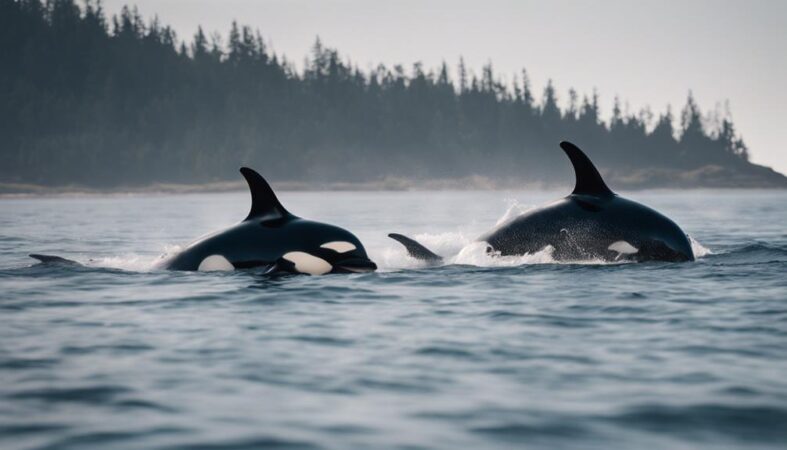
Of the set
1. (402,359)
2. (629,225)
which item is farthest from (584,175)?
(402,359)

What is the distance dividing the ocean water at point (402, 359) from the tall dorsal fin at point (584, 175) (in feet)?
3.57

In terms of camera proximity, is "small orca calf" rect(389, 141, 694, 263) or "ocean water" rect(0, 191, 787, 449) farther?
"small orca calf" rect(389, 141, 694, 263)

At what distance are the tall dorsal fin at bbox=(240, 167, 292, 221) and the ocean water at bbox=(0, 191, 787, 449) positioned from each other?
956 millimetres

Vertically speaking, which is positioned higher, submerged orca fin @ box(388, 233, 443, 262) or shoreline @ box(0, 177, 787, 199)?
shoreline @ box(0, 177, 787, 199)

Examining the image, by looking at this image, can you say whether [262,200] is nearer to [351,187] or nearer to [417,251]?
[417,251]

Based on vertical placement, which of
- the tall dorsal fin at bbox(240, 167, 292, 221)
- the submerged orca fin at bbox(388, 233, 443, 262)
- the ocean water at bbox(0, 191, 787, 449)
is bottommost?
the ocean water at bbox(0, 191, 787, 449)

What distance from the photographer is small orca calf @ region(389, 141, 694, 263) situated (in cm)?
1312

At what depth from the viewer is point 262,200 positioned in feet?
41.9

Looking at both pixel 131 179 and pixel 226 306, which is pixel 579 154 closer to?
pixel 226 306

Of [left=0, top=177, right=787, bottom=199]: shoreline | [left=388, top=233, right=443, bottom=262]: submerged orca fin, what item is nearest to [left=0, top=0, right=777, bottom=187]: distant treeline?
[left=0, top=177, right=787, bottom=199]: shoreline

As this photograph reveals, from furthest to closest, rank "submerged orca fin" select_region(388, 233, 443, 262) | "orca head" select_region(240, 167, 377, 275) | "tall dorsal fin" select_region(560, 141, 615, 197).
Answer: "submerged orca fin" select_region(388, 233, 443, 262) → "tall dorsal fin" select_region(560, 141, 615, 197) → "orca head" select_region(240, 167, 377, 275)

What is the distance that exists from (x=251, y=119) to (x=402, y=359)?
14854 cm

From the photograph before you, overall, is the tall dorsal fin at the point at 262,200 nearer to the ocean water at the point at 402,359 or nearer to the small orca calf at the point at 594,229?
the ocean water at the point at 402,359

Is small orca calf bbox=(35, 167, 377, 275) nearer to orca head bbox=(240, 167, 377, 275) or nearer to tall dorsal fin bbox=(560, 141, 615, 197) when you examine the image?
orca head bbox=(240, 167, 377, 275)
